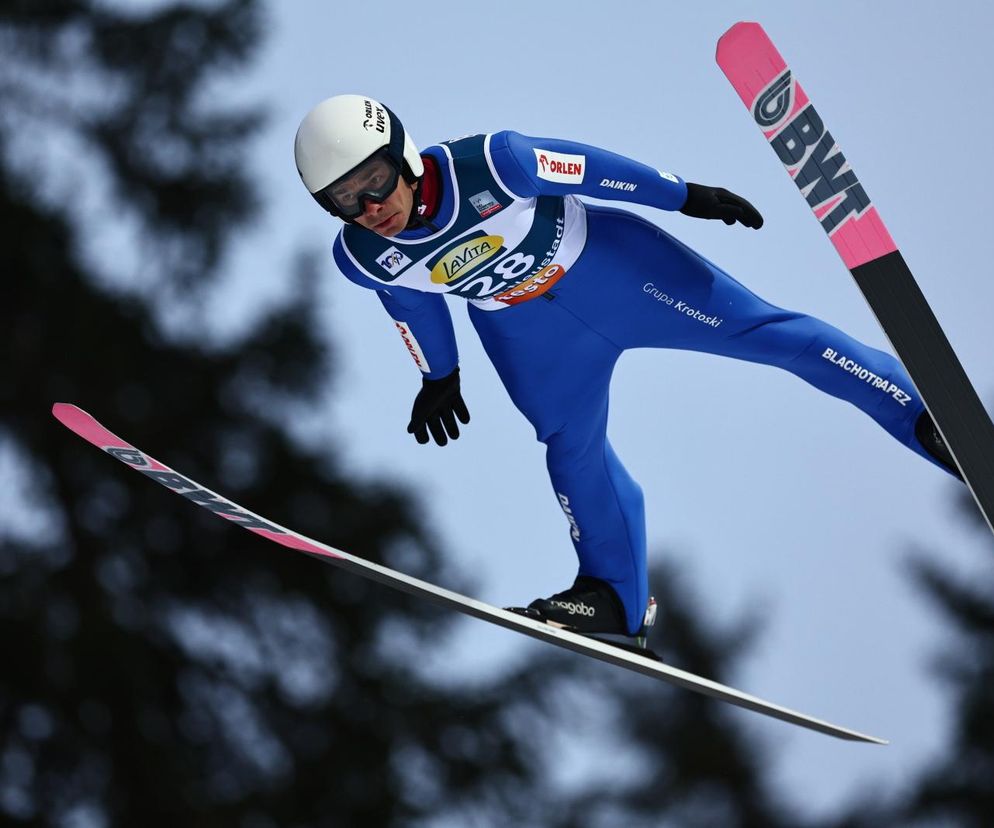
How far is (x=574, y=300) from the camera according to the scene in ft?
11.7

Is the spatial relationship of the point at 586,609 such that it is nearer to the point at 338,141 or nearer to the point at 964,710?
the point at 338,141

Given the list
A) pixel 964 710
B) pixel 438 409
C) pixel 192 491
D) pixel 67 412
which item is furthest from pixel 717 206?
pixel 964 710

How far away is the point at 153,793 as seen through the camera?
26.0ft

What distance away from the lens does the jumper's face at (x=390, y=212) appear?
328cm

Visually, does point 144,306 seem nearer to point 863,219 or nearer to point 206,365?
point 206,365

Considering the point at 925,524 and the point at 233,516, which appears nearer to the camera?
the point at 233,516

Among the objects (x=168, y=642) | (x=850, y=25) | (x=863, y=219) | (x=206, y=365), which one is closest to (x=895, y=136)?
(x=850, y=25)

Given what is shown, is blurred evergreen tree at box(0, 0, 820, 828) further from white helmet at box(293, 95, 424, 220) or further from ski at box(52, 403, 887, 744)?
white helmet at box(293, 95, 424, 220)

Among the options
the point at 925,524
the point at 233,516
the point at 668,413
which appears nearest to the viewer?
the point at 233,516

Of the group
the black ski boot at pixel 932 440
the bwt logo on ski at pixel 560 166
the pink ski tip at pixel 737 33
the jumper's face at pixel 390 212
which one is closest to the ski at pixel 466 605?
the black ski boot at pixel 932 440

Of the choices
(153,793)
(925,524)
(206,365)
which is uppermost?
(206,365)

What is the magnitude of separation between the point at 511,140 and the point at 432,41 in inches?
223

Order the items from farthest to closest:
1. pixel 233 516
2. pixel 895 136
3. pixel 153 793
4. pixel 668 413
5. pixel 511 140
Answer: pixel 668 413 → pixel 895 136 → pixel 153 793 → pixel 233 516 → pixel 511 140

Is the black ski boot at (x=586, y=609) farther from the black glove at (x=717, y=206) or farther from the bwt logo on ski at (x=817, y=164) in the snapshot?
the bwt logo on ski at (x=817, y=164)
